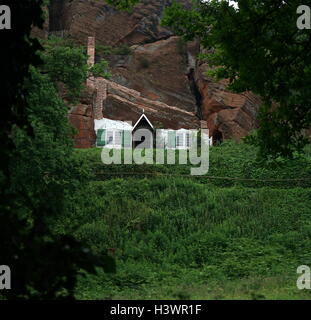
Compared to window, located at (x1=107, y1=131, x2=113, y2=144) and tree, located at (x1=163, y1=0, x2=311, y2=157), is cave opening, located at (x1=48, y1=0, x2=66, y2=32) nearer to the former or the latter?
window, located at (x1=107, y1=131, x2=113, y2=144)

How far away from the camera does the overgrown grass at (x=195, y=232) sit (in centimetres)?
1095

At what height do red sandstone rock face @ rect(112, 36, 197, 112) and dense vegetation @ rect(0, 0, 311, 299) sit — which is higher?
red sandstone rock face @ rect(112, 36, 197, 112)

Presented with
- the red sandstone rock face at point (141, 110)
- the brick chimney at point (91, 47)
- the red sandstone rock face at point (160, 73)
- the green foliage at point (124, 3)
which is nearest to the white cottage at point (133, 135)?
the red sandstone rock face at point (141, 110)

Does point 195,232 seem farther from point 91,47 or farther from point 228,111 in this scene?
point 91,47

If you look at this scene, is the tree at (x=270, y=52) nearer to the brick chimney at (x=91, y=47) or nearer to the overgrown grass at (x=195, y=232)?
the overgrown grass at (x=195, y=232)

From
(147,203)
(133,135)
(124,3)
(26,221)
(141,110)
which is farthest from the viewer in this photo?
(141,110)

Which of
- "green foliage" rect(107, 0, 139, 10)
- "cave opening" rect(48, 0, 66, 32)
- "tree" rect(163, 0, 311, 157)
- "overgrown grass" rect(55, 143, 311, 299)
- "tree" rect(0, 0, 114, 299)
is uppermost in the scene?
"cave opening" rect(48, 0, 66, 32)

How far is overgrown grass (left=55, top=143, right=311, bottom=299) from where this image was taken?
10953 mm

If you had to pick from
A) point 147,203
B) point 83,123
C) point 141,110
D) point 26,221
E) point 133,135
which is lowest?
point 147,203

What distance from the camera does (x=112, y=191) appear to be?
18.9 meters

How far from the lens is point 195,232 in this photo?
1595 cm

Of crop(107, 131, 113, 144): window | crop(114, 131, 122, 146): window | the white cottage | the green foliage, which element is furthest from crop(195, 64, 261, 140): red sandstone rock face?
the green foliage


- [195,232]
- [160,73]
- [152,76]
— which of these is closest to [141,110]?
[152,76]
